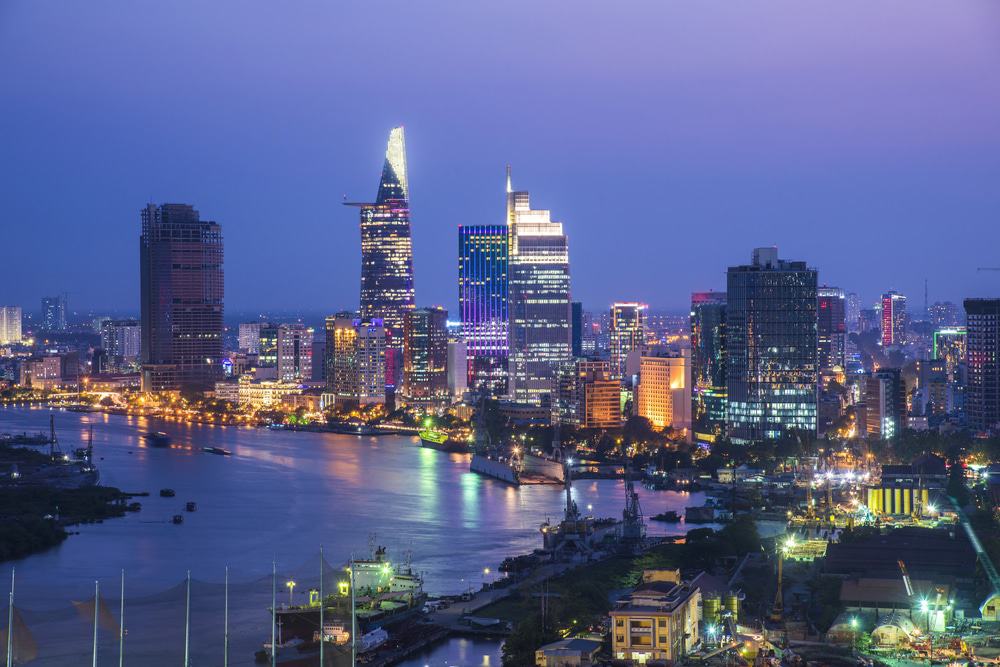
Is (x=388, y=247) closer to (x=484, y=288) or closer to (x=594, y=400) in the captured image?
(x=484, y=288)

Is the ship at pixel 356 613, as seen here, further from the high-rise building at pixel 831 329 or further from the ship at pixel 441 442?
the high-rise building at pixel 831 329

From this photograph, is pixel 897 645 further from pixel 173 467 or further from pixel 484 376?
pixel 484 376

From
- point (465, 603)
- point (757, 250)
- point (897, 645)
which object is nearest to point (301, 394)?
point (757, 250)

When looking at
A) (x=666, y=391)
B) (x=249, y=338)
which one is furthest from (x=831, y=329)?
(x=249, y=338)

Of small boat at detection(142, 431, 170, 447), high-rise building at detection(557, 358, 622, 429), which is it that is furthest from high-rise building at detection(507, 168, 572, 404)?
small boat at detection(142, 431, 170, 447)

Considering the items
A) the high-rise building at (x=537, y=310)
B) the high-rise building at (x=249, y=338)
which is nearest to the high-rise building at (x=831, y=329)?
the high-rise building at (x=537, y=310)
